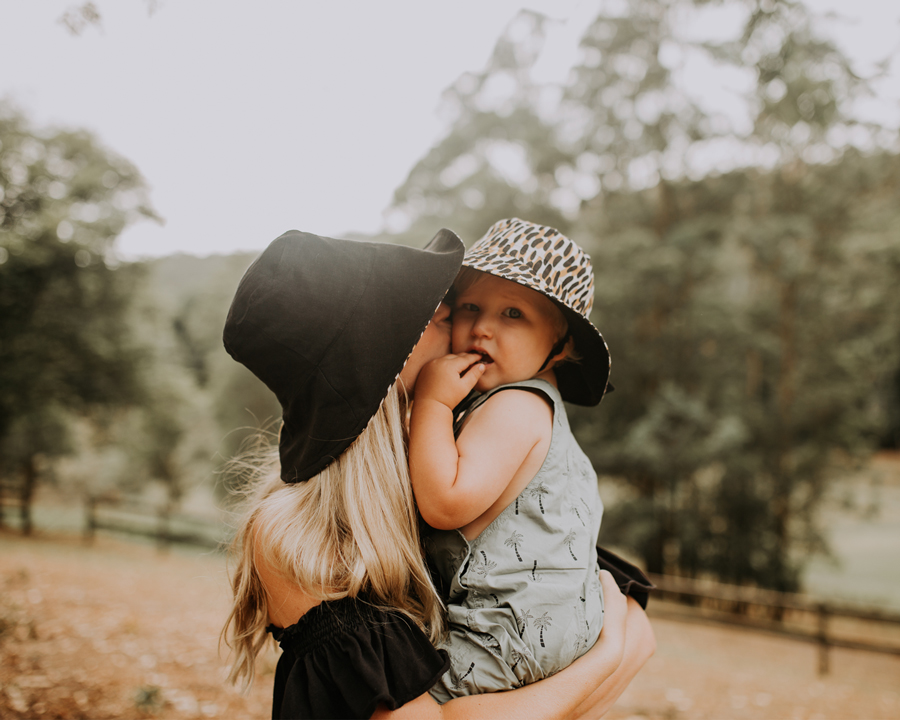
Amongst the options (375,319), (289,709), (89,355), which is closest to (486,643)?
(289,709)

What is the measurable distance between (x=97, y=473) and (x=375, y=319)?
1687 cm

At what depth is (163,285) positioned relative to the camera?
11.2 m

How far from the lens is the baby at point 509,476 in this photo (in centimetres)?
126

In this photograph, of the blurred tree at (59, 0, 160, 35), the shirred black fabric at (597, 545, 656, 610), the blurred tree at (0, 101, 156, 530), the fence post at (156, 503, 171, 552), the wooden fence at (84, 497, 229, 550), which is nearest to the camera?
the shirred black fabric at (597, 545, 656, 610)

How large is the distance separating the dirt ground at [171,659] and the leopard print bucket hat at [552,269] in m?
1.16

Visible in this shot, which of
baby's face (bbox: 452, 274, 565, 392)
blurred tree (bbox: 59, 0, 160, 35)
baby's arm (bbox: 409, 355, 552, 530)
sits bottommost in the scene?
baby's arm (bbox: 409, 355, 552, 530)

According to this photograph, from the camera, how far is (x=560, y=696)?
1259 mm

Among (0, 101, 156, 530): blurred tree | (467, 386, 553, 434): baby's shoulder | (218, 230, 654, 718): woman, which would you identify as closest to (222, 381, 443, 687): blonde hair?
(218, 230, 654, 718): woman

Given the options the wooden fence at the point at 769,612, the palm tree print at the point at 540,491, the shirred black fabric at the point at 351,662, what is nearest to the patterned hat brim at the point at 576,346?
the palm tree print at the point at 540,491

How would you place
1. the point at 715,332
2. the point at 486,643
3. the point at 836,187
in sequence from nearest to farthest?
the point at 486,643, the point at 836,187, the point at 715,332

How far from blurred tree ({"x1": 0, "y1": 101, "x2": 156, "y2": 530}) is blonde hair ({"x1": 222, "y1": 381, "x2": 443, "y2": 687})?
19.4 ft

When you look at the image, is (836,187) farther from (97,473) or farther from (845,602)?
(97,473)

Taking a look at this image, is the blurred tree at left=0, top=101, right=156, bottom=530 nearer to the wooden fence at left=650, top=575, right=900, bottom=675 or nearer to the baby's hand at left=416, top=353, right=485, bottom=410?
the baby's hand at left=416, top=353, right=485, bottom=410

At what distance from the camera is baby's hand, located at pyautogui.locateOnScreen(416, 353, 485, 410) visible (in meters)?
1.34
